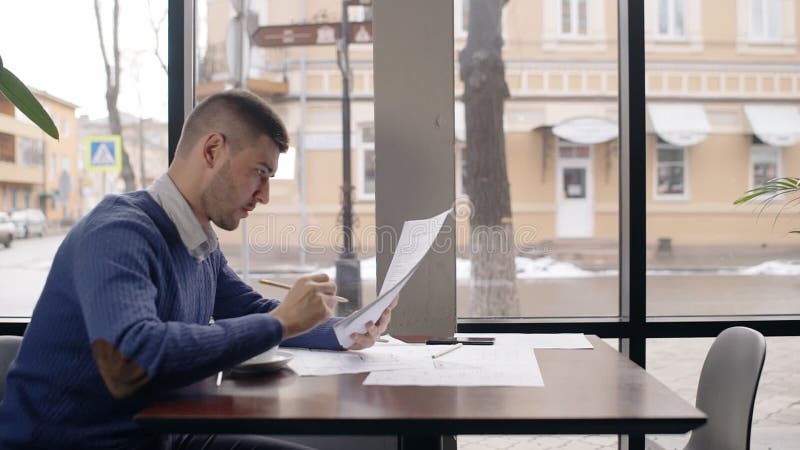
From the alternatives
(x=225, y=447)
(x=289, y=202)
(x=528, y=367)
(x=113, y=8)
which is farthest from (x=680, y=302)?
(x=113, y=8)

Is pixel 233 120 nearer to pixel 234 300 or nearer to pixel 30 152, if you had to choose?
pixel 234 300

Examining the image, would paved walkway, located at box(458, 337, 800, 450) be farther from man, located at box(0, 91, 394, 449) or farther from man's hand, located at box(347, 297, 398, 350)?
man, located at box(0, 91, 394, 449)

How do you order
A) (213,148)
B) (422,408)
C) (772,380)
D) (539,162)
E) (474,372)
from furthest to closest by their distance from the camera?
1. (539,162)
2. (772,380)
3. (213,148)
4. (474,372)
5. (422,408)

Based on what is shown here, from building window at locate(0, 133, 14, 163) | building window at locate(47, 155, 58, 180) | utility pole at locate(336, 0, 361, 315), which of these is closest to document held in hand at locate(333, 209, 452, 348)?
utility pole at locate(336, 0, 361, 315)

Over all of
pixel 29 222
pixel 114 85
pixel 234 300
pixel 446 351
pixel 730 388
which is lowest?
pixel 730 388

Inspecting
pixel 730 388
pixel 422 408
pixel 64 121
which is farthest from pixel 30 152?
pixel 730 388

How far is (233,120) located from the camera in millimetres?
1795

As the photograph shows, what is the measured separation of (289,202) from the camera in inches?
121

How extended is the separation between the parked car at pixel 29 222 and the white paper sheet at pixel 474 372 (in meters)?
2.09

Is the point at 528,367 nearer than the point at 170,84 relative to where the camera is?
Yes

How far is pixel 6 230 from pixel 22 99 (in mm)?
1423

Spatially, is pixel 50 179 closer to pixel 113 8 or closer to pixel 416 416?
pixel 113 8

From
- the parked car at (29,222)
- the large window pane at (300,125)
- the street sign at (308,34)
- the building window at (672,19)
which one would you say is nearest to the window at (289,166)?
the large window pane at (300,125)

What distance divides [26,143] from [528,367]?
255 cm
